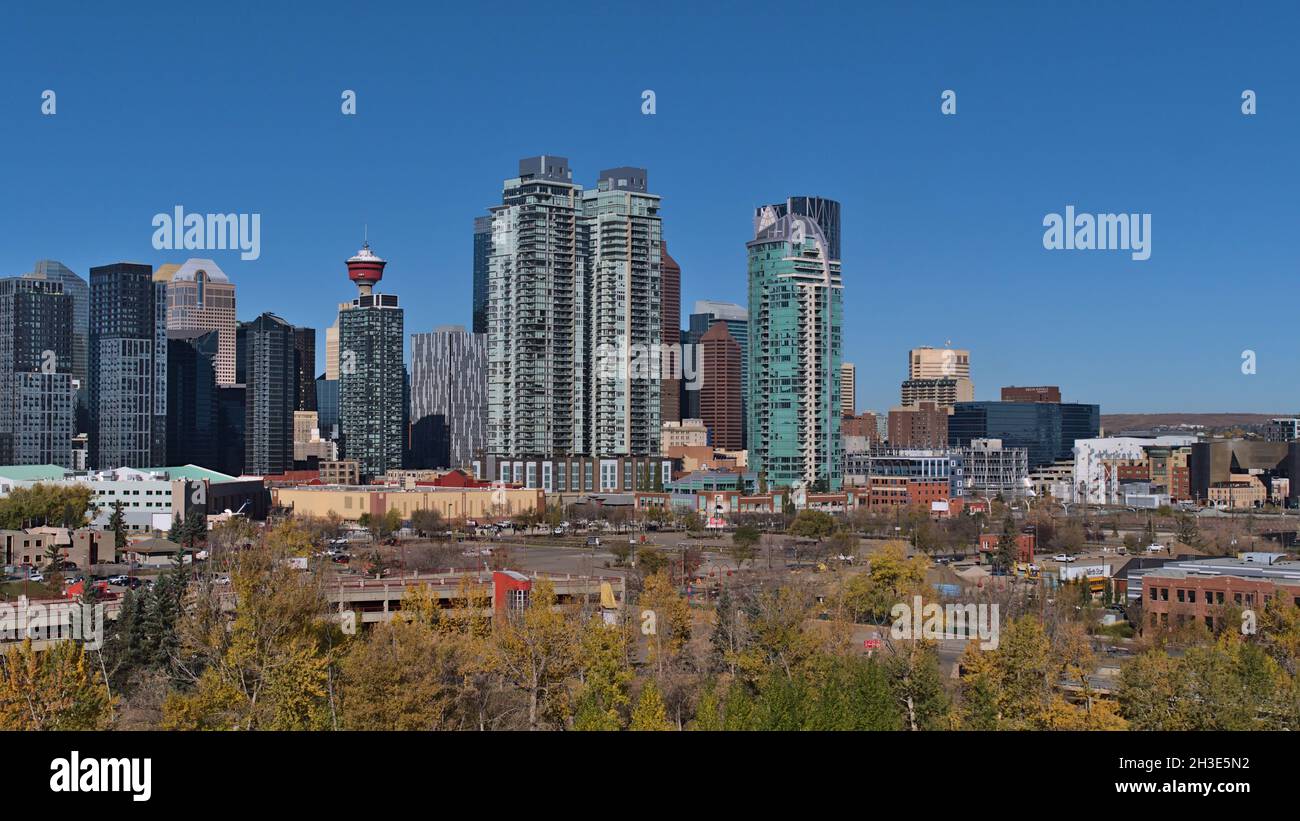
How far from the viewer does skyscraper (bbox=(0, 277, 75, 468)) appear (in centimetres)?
7644

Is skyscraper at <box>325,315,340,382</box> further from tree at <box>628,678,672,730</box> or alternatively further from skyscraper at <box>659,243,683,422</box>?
tree at <box>628,678,672,730</box>

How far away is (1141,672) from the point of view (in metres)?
14.2

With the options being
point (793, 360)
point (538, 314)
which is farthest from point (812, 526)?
point (538, 314)

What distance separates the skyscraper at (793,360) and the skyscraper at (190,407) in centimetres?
4313

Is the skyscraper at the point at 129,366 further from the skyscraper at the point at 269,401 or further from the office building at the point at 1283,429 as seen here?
the office building at the point at 1283,429

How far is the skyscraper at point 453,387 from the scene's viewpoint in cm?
12800

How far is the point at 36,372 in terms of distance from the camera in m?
79.1

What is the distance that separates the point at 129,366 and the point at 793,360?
4193 cm

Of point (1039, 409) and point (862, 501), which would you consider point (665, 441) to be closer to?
point (1039, 409)

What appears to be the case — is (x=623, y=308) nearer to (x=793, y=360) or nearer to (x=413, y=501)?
(x=793, y=360)
